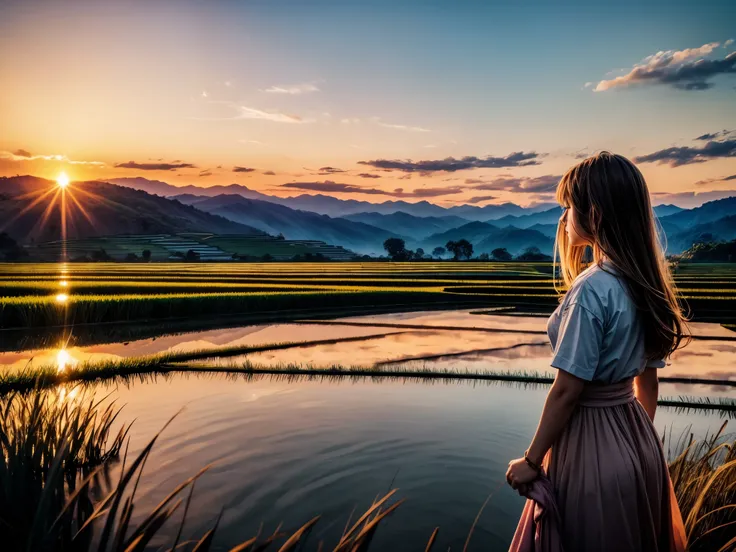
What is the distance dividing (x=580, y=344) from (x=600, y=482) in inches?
23.2

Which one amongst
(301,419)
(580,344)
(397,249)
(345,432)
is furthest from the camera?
(397,249)

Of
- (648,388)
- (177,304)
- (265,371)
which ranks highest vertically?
(648,388)

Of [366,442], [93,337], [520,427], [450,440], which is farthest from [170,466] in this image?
[93,337]

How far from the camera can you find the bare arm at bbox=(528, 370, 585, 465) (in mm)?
2184

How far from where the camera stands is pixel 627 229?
7.41ft

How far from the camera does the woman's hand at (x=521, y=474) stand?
2311 millimetres

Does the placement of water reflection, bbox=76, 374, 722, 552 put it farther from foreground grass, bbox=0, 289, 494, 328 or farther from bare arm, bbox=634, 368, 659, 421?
foreground grass, bbox=0, 289, 494, 328

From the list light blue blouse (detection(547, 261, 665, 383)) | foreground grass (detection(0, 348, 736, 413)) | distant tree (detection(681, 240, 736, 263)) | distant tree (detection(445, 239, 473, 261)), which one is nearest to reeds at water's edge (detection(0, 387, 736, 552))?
light blue blouse (detection(547, 261, 665, 383))

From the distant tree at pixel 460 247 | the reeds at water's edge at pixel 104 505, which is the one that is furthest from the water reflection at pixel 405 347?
the distant tree at pixel 460 247

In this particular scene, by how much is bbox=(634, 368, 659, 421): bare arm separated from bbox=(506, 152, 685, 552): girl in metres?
0.31

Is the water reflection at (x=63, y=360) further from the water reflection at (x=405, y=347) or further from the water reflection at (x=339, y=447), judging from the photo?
the water reflection at (x=339, y=447)

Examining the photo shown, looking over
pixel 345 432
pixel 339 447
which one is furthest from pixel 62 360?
pixel 339 447

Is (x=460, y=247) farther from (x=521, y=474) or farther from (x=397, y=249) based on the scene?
(x=521, y=474)

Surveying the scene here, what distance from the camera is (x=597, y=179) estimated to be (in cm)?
224
